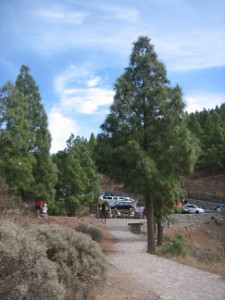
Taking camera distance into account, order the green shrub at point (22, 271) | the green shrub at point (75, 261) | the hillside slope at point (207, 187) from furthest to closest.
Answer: the hillside slope at point (207, 187) → the green shrub at point (75, 261) → the green shrub at point (22, 271)

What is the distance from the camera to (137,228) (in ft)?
82.3

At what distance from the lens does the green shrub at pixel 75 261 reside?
6.09 meters

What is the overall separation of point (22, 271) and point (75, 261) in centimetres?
197

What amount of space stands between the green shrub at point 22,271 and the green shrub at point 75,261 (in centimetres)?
122

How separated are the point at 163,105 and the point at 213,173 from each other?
56.5 m

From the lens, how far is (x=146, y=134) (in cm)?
1474

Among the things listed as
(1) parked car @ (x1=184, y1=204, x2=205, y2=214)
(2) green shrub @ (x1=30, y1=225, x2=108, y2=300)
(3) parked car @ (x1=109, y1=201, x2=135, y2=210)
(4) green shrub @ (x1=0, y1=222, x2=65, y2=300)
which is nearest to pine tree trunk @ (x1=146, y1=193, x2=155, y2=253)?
(2) green shrub @ (x1=30, y1=225, x2=108, y2=300)

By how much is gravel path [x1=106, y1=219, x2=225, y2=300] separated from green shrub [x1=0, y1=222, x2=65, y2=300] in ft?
12.1

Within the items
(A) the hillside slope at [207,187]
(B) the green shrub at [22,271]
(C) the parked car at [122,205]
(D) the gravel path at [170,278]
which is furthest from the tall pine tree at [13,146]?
(A) the hillside slope at [207,187]

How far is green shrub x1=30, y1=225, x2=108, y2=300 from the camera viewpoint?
609 cm

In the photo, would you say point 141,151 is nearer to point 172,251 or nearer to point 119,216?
point 172,251

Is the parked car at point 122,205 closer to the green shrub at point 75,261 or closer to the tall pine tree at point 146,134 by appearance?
the tall pine tree at point 146,134

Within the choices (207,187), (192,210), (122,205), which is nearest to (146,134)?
(122,205)

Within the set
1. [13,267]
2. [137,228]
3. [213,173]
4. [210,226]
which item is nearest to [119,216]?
[210,226]
